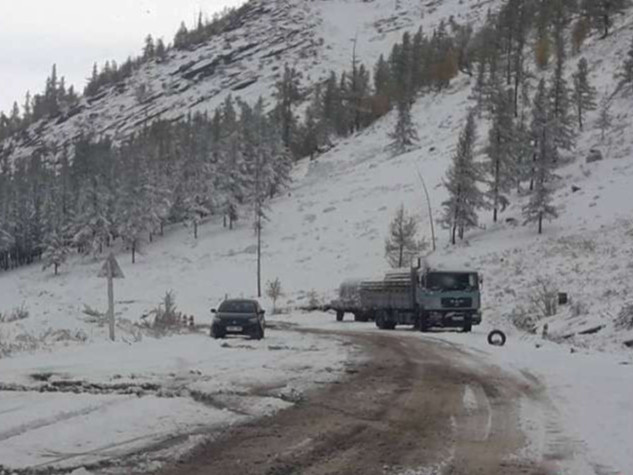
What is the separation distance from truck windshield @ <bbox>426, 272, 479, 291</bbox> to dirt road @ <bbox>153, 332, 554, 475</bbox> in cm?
1842

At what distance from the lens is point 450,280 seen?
33.1 meters

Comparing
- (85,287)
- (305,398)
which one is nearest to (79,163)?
(85,287)

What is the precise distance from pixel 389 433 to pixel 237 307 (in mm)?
19519

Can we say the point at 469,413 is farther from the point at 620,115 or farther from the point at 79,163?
the point at 79,163

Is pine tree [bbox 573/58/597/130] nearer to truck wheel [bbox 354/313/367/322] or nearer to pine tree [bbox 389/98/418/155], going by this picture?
pine tree [bbox 389/98/418/155]

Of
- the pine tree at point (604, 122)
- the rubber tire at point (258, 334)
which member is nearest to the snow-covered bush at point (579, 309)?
the rubber tire at point (258, 334)

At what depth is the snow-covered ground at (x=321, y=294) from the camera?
31.3 feet

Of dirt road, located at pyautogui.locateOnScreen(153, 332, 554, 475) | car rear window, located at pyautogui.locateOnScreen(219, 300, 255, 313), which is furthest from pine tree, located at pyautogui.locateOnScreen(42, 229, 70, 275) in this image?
dirt road, located at pyautogui.locateOnScreen(153, 332, 554, 475)

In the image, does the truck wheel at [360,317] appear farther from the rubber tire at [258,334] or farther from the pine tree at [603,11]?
the pine tree at [603,11]

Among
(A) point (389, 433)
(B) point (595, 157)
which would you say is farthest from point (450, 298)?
(B) point (595, 157)

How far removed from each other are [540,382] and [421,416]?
4.67 metres

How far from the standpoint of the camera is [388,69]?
5477 inches

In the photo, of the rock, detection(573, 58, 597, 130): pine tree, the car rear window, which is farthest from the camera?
detection(573, 58, 597, 130): pine tree

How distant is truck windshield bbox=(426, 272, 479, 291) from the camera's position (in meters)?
32.9
